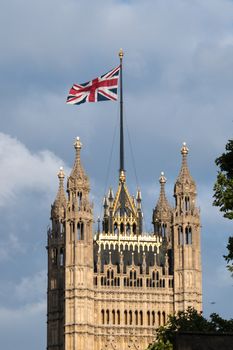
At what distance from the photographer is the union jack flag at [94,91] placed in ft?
506

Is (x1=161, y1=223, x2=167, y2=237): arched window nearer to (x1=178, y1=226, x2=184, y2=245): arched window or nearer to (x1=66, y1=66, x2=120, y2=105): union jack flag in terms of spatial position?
(x1=178, y1=226, x2=184, y2=245): arched window

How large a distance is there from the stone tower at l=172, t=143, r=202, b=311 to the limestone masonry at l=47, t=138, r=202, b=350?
0.34 feet

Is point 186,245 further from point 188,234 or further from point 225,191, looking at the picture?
point 225,191

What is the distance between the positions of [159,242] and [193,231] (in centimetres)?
398

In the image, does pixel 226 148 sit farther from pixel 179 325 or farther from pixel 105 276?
pixel 105 276

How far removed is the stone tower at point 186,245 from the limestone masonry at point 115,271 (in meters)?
0.10

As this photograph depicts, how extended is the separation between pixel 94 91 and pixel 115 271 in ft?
63.0

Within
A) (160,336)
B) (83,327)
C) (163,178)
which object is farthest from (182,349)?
(163,178)

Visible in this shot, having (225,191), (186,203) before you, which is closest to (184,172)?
(186,203)

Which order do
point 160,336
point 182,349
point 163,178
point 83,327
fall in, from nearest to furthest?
point 182,349, point 160,336, point 83,327, point 163,178

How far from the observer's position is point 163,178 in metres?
173

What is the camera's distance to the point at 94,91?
155 metres

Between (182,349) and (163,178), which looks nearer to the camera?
(182,349)

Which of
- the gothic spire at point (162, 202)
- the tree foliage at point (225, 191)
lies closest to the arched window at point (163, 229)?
the gothic spire at point (162, 202)
